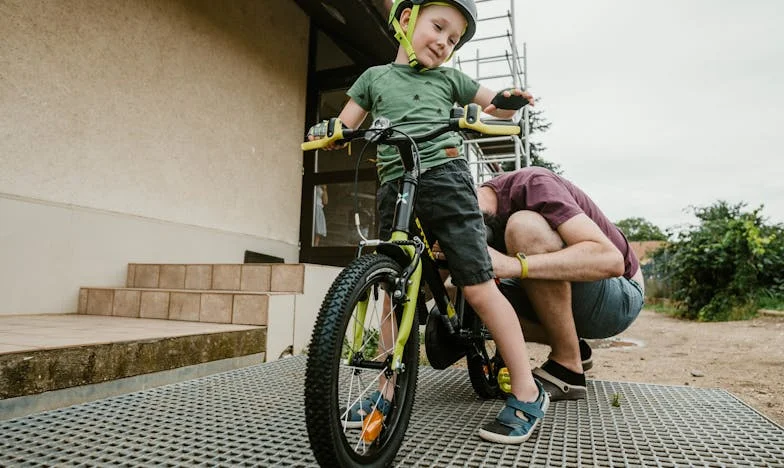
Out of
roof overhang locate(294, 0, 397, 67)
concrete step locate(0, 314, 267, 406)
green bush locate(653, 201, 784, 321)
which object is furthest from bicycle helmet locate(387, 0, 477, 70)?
green bush locate(653, 201, 784, 321)

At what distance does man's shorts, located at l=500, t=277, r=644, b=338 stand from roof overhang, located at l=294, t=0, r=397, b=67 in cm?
341

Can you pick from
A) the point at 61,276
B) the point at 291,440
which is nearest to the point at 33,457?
the point at 291,440

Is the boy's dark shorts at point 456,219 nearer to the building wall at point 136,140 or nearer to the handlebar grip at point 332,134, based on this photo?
Answer: the handlebar grip at point 332,134

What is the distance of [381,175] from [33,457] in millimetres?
1284

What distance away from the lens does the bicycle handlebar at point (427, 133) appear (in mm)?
1188

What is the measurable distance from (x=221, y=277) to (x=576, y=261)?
2.29 meters

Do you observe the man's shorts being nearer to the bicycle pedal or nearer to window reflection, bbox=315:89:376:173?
the bicycle pedal

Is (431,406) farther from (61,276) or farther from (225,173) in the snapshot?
(225,173)

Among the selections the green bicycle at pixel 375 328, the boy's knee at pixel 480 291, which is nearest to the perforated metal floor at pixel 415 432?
the green bicycle at pixel 375 328

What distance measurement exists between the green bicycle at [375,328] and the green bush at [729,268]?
29.7ft

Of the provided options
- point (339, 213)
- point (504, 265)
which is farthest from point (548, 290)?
point (339, 213)

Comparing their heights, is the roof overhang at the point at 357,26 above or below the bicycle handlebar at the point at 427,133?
above

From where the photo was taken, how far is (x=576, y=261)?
5.46ft

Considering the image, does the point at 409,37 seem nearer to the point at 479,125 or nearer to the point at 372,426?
the point at 479,125
